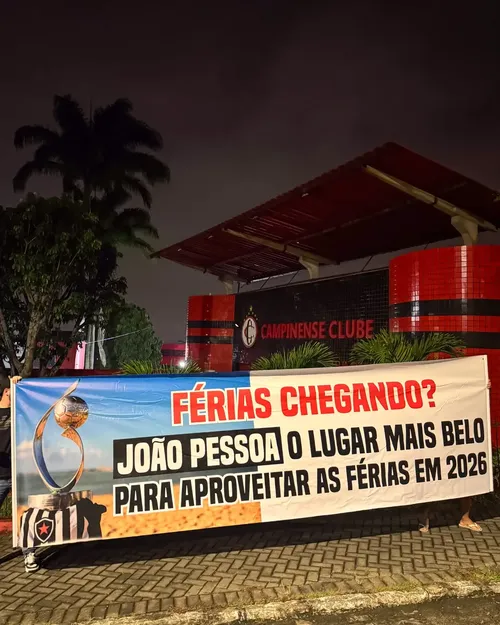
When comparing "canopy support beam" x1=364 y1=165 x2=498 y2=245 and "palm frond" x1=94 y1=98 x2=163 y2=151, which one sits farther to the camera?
"palm frond" x1=94 y1=98 x2=163 y2=151

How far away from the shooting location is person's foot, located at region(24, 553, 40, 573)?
174 inches

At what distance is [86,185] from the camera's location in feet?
78.3

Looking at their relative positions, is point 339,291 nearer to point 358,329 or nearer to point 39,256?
point 358,329

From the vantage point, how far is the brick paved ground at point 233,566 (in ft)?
12.9

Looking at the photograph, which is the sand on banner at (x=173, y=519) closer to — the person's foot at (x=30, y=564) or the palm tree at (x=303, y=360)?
the person's foot at (x=30, y=564)

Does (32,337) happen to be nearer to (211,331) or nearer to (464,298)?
(211,331)

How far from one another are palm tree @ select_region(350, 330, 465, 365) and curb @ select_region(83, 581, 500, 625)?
3071 mm

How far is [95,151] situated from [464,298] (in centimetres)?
2038

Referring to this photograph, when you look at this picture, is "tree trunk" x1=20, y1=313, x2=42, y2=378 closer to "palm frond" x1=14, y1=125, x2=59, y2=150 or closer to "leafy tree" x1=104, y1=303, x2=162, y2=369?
"palm frond" x1=14, y1=125, x2=59, y2=150

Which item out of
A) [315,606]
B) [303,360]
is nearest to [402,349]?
[303,360]

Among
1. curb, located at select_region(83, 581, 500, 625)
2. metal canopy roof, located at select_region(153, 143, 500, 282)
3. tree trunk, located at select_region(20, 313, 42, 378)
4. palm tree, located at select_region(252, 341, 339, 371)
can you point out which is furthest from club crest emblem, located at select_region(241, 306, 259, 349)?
curb, located at select_region(83, 581, 500, 625)

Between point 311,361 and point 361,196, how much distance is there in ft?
14.4

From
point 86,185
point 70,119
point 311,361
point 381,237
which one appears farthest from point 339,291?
point 70,119

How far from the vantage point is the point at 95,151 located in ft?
77.9
